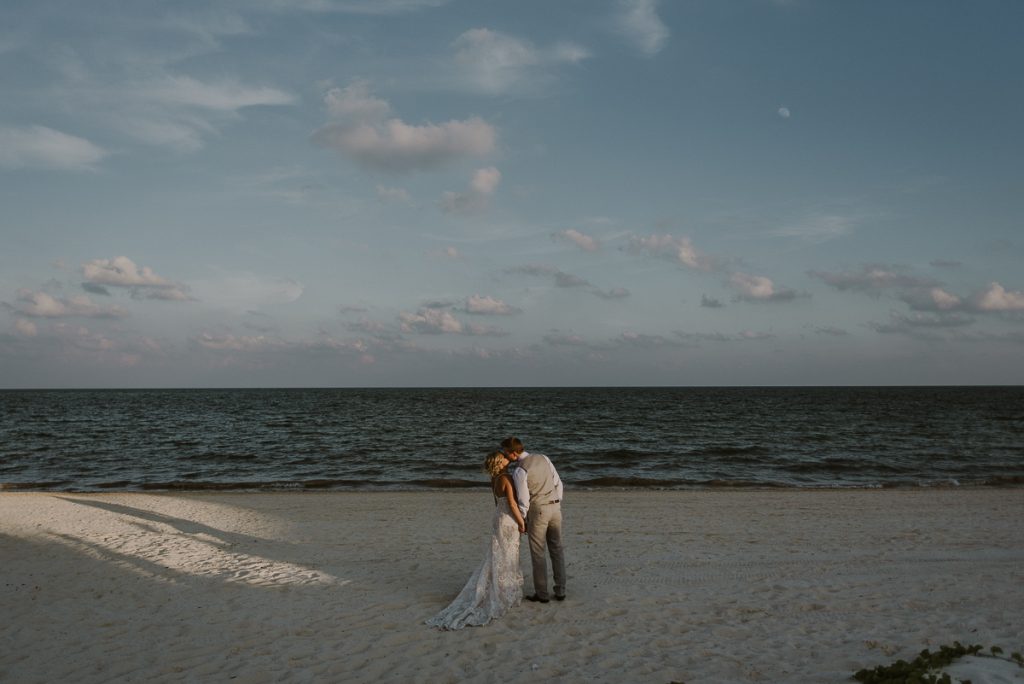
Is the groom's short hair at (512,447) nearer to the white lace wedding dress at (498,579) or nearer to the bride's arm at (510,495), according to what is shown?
the bride's arm at (510,495)

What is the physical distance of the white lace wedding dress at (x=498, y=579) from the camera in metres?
7.94

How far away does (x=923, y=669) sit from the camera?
17.0ft

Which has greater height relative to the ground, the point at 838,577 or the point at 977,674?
the point at 977,674

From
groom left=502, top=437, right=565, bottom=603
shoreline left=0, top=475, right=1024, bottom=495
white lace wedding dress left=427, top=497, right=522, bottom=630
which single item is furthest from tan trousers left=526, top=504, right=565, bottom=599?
shoreline left=0, top=475, right=1024, bottom=495

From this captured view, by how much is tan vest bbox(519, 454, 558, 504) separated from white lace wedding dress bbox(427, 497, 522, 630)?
0.37 m

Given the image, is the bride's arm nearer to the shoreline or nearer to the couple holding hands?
the couple holding hands

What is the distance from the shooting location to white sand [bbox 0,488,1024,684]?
6.66 m

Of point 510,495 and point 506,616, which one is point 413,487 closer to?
point 506,616

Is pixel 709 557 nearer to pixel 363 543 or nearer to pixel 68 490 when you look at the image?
pixel 363 543

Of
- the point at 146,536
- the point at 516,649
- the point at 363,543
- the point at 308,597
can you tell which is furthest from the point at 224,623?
the point at 146,536

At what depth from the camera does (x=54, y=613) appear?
857cm

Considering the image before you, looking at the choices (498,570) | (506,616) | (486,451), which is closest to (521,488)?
(498,570)

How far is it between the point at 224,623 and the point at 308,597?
1217 mm

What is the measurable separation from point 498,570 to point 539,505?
91 centimetres
